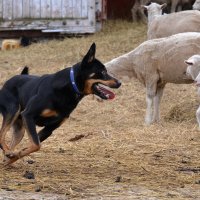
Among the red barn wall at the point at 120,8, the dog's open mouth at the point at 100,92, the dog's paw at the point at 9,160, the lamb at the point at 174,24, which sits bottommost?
the red barn wall at the point at 120,8

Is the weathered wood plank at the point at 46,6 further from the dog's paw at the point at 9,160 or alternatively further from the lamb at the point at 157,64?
the dog's paw at the point at 9,160

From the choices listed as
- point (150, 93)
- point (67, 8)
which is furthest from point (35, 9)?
point (150, 93)

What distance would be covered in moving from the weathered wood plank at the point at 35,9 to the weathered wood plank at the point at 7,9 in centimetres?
54

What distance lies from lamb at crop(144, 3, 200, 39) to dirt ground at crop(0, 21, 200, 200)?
1.37 meters

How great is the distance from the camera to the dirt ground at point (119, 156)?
7195mm

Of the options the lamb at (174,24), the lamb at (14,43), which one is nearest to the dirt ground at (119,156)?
the lamb at (174,24)

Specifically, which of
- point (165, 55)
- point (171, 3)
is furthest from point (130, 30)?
point (165, 55)

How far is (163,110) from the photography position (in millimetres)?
13641

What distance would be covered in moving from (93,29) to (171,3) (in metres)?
2.90

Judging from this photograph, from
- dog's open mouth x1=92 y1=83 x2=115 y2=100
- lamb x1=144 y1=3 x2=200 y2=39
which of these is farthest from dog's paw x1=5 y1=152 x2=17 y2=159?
lamb x1=144 y1=3 x2=200 y2=39

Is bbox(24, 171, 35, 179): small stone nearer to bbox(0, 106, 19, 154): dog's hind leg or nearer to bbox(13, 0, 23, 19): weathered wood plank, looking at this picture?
bbox(0, 106, 19, 154): dog's hind leg

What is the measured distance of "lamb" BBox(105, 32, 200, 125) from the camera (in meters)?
12.0

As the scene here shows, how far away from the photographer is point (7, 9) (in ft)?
68.3

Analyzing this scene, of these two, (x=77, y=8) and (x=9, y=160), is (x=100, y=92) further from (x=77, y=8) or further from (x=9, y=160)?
(x=77, y=8)
